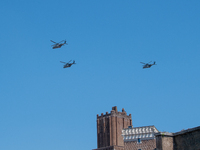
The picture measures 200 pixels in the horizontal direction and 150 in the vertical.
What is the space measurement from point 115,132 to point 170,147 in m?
109

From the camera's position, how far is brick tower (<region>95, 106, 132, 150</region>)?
469 feet

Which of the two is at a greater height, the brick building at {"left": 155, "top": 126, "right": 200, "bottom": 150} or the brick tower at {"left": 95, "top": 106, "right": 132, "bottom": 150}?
the brick tower at {"left": 95, "top": 106, "right": 132, "bottom": 150}

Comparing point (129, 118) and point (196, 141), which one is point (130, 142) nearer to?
point (196, 141)

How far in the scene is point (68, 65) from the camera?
3371 inches

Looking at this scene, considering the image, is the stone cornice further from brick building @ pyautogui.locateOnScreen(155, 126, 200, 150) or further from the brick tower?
A: the brick tower

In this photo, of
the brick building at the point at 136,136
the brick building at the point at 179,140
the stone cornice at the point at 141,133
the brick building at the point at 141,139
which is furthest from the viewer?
the stone cornice at the point at 141,133

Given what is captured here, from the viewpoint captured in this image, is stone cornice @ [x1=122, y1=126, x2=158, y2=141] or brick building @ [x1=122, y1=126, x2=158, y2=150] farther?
stone cornice @ [x1=122, y1=126, x2=158, y2=141]

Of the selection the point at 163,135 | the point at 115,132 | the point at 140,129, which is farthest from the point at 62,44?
the point at 115,132

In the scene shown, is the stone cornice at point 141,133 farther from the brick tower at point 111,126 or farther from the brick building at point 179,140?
the brick tower at point 111,126

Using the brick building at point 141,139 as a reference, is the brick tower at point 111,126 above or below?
above

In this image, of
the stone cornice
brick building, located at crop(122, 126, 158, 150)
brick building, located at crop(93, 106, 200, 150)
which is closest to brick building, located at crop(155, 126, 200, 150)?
brick building, located at crop(93, 106, 200, 150)

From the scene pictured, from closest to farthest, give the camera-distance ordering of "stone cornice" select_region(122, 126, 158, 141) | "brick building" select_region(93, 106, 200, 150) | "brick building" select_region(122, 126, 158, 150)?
"brick building" select_region(93, 106, 200, 150) → "brick building" select_region(122, 126, 158, 150) → "stone cornice" select_region(122, 126, 158, 141)

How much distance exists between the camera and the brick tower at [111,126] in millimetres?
143000

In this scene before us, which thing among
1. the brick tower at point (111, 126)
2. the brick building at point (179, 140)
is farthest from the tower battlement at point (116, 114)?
the brick building at point (179, 140)
